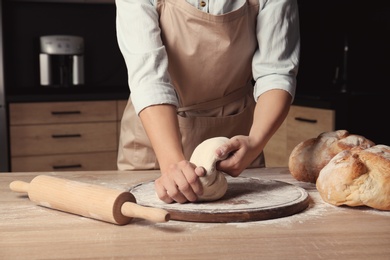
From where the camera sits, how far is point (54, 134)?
119 inches

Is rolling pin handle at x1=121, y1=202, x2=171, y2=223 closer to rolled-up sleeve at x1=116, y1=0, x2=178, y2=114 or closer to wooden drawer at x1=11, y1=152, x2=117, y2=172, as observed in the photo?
rolled-up sleeve at x1=116, y1=0, x2=178, y2=114

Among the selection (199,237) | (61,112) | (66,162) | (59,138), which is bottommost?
(66,162)

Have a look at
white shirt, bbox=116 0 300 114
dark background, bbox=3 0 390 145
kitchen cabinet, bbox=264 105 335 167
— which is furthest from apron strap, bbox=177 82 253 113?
dark background, bbox=3 0 390 145

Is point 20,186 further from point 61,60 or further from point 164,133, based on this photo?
point 61,60

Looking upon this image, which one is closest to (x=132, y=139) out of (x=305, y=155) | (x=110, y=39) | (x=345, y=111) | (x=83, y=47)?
(x=305, y=155)

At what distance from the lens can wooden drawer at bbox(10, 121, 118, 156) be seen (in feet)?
9.87

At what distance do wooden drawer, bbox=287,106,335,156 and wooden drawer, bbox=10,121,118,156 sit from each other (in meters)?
0.90

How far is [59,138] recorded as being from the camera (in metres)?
3.04

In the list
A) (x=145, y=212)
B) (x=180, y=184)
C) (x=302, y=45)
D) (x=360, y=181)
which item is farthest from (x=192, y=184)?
(x=302, y=45)

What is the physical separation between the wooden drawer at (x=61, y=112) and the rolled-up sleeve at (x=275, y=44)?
1.81 m

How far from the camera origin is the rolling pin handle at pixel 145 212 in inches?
33.4

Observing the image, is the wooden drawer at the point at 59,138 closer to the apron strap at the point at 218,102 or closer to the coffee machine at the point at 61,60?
the coffee machine at the point at 61,60

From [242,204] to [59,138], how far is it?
2193 millimetres

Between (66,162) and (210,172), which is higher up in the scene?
(210,172)
